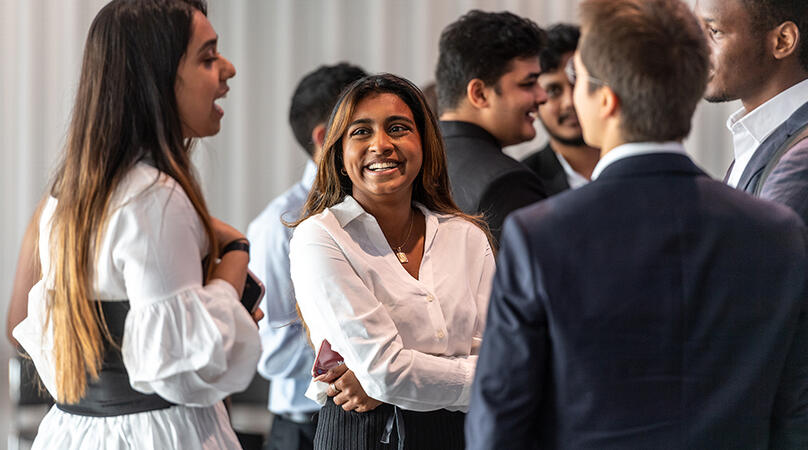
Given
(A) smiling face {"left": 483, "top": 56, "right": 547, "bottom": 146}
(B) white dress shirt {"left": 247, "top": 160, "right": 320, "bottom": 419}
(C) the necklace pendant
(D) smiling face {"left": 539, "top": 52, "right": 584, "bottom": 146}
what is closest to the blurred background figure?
(B) white dress shirt {"left": 247, "top": 160, "right": 320, "bottom": 419}

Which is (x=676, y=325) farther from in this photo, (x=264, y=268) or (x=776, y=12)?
(x=264, y=268)

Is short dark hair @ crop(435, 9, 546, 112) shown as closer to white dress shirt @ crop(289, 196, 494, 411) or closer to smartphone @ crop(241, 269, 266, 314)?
white dress shirt @ crop(289, 196, 494, 411)

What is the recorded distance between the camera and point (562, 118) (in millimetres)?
3998

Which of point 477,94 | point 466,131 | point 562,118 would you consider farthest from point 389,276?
point 562,118

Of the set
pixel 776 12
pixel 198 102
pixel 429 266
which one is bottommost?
pixel 429 266

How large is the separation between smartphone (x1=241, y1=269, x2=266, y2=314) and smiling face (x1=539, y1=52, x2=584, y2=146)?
89.4 inches

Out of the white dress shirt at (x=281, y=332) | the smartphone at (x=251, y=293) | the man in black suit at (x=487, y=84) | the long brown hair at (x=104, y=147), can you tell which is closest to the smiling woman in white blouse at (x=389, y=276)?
the smartphone at (x=251, y=293)

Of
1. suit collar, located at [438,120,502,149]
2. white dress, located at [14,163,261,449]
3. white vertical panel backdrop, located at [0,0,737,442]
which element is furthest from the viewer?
white vertical panel backdrop, located at [0,0,737,442]

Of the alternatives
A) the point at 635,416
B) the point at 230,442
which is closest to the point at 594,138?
the point at 635,416

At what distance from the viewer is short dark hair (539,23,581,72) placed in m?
4.00

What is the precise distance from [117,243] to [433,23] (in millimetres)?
3156

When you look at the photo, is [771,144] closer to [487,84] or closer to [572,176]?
[487,84]

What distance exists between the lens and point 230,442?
198 centimetres

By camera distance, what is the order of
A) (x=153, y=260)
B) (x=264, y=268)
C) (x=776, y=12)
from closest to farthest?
(x=153, y=260) → (x=776, y=12) → (x=264, y=268)
